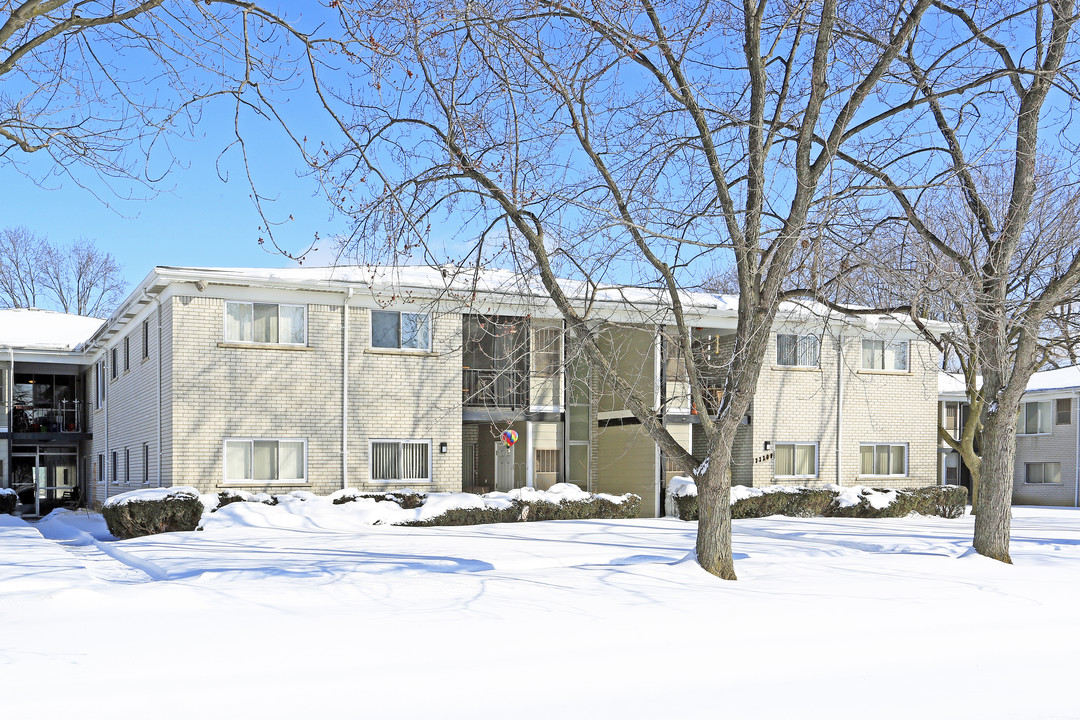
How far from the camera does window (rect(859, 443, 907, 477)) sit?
2545 centimetres

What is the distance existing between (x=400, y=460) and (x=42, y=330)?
1794 cm

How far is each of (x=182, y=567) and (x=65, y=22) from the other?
7076 millimetres

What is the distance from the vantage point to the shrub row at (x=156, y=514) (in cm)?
1741

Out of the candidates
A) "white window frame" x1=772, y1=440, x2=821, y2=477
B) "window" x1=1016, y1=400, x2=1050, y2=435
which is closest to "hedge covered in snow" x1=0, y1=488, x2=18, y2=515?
"white window frame" x1=772, y1=440, x2=821, y2=477

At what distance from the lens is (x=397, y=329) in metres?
21.0

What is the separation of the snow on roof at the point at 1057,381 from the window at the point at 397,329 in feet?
82.7

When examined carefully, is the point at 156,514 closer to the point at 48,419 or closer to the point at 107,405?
the point at 107,405

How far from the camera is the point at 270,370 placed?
19766mm

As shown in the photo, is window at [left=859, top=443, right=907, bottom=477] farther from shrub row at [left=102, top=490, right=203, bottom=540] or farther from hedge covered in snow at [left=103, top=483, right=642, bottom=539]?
shrub row at [left=102, top=490, right=203, bottom=540]

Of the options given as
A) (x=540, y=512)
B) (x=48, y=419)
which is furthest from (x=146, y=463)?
(x=48, y=419)

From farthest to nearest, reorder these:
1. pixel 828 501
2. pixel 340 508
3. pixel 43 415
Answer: pixel 43 415 < pixel 828 501 < pixel 340 508

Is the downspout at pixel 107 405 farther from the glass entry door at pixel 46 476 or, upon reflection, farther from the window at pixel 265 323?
the window at pixel 265 323

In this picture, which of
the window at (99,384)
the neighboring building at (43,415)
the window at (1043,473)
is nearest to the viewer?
the window at (99,384)

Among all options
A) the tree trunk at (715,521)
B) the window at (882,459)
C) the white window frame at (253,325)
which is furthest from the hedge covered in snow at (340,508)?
the tree trunk at (715,521)
